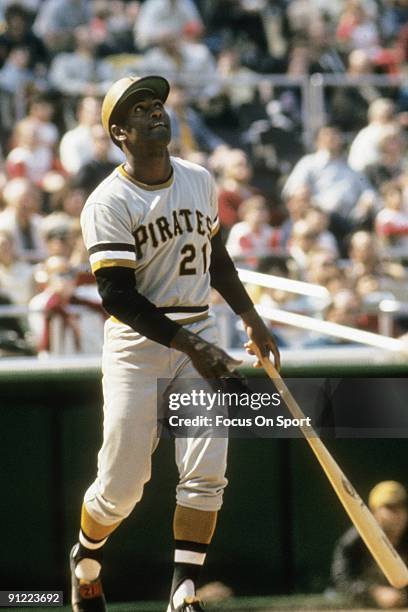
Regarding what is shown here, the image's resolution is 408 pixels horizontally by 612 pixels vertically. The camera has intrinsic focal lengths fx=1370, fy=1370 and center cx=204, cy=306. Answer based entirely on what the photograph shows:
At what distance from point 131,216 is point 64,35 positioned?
8333 mm

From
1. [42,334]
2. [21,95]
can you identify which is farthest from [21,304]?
[21,95]

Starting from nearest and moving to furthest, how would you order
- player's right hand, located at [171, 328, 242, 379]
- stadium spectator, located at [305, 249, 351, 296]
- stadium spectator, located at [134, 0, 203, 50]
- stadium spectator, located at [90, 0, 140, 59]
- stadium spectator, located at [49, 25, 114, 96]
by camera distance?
player's right hand, located at [171, 328, 242, 379] → stadium spectator, located at [305, 249, 351, 296] → stadium spectator, located at [49, 25, 114, 96] → stadium spectator, located at [90, 0, 140, 59] → stadium spectator, located at [134, 0, 203, 50]

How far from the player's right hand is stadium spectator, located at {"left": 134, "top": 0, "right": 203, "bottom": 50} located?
885cm

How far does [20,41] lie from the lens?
40.7 feet

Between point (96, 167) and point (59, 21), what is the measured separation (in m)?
2.75

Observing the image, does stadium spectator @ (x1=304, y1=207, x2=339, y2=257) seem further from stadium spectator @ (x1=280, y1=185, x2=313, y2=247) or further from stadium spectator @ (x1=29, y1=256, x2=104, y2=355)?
stadium spectator @ (x1=29, y1=256, x2=104, y2=355)

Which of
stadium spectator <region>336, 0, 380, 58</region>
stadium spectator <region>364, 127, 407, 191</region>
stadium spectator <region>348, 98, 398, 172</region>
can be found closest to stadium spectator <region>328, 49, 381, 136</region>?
stadium spectator <region>348, 98, 398, 172</region>

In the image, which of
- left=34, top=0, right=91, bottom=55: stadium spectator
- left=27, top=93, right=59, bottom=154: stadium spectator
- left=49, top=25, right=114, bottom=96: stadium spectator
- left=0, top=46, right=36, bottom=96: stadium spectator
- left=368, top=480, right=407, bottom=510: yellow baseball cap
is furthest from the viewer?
left=34, top=0, right=91, bottom=55: stadium spectator

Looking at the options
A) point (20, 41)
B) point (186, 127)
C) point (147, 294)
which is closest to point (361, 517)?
point (147, 294)

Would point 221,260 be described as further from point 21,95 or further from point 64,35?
point 64,35

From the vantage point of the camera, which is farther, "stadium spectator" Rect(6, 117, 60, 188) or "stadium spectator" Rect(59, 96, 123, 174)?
"stadium spectator" Rect(59, 96, 123, 174)

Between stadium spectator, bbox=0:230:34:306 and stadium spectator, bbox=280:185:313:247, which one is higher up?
stadium spectator, bbox=280:185:313:247

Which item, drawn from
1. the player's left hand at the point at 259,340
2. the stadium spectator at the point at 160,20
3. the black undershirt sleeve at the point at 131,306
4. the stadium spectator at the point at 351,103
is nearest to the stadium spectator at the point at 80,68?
the stadium spectator at the point at 160,20

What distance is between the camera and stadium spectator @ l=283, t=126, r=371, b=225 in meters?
11.4
